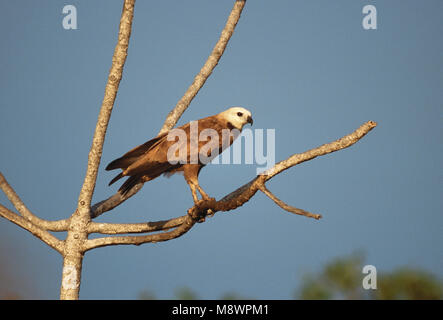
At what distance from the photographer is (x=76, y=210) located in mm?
8227

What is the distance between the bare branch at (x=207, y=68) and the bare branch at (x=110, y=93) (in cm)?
177

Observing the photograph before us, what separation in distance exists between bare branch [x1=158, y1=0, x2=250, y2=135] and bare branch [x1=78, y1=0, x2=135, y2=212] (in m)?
1.77

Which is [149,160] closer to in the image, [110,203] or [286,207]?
[110,203]

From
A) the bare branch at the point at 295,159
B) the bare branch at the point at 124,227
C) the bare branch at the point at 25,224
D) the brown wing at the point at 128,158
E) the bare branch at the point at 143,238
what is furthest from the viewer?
the bare branch at the point at 25,224

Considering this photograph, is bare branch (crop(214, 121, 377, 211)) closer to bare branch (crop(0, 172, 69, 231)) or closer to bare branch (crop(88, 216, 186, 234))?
bare branch (crop(88, 216, 186, 234))

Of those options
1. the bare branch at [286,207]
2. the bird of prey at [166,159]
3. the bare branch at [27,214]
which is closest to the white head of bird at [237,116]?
the bird of prey at [166,159]

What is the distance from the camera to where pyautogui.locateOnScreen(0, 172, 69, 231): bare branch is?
841cm

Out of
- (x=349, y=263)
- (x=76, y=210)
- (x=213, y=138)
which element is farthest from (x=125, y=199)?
(x=349, y=263)

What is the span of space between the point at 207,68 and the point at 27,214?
4.07 meters

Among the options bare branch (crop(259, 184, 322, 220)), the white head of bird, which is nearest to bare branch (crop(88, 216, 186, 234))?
the white head of bird

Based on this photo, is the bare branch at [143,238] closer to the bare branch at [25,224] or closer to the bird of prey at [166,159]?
the bird of prey at [166,159]

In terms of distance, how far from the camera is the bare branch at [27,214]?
841cm

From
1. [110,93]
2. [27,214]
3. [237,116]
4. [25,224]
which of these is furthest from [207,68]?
[25,224]
